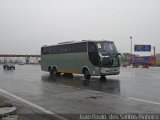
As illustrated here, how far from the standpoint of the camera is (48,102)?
1162 cm

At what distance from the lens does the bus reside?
23.4 meters

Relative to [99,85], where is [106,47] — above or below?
above

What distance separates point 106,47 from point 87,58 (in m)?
1.87

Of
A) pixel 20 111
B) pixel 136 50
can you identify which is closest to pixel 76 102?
pixel 20 111

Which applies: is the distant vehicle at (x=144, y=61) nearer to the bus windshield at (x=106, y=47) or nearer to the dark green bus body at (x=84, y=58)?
the dark green bus body at (x=84, y=58)

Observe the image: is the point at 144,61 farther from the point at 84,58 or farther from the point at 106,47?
the point at 106,47

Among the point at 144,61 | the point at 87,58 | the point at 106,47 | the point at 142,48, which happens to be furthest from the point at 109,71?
the point at 142,48

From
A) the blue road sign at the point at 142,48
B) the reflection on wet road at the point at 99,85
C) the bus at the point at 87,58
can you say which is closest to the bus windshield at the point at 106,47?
the bus at the point at 87,58

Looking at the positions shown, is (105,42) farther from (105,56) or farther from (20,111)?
(20,111)

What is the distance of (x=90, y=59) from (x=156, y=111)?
591 inches

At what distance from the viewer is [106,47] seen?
938 inches

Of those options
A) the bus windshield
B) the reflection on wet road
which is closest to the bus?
the bus windshield

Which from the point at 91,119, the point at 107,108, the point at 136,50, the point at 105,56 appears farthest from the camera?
the point at 136,50

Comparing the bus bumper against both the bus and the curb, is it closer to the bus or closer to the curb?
the bus
